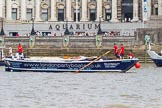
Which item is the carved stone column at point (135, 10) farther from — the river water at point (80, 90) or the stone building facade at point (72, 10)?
the river water at point (80, 90)

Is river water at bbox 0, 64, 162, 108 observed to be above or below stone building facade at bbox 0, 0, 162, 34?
below

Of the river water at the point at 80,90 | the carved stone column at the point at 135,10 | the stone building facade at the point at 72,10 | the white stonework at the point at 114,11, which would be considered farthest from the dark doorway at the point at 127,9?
the river water at the point at 80,90

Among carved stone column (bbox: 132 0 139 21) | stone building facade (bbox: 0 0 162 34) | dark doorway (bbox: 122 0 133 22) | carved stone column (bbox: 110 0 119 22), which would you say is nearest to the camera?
carved stone column (bbox: 132 0 139 21)

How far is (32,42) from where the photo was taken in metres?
127

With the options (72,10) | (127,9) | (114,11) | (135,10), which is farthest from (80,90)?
(72,10)

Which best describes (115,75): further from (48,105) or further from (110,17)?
(110,17)

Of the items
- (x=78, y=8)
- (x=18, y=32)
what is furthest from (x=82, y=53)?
(x=78, y=8)

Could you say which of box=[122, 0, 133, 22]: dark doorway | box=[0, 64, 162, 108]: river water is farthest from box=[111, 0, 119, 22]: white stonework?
box=[0, 64, 162, 108]: river water

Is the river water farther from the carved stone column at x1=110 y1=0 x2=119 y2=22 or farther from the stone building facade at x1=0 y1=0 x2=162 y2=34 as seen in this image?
the carved stone column at x1=110 y1=0 x2=119 y2=22

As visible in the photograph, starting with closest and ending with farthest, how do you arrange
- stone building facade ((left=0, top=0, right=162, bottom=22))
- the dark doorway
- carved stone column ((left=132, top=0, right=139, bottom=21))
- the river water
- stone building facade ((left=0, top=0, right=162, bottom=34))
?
the river water < carved stone column ((left=132, top=0, right=139, bottom=21)) < stone building facade ((left=0, top=0, right=162, bottom=34)) < stone building facade ((left=0, top=0, right=162, bottom=22)) < the dark doorway

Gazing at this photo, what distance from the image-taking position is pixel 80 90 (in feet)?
233

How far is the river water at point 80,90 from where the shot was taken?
61.9m

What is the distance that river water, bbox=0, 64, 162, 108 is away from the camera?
6194 cm

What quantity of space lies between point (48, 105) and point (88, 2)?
104m
